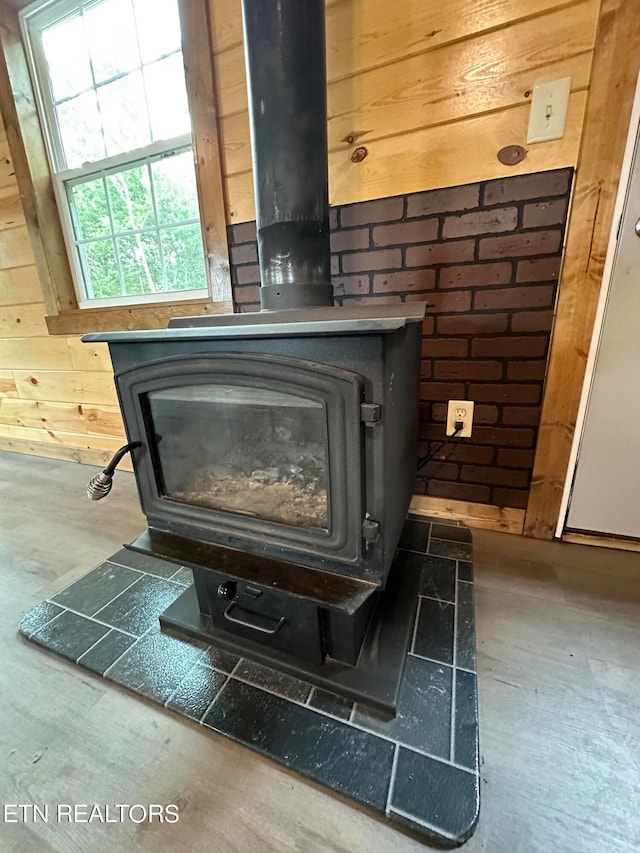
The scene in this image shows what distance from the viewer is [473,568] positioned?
1.23 m

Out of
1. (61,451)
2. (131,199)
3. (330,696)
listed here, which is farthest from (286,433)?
(61,451)

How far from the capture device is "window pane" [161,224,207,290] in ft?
5.61

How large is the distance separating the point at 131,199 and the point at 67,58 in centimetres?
73

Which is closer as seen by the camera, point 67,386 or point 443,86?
point 443,86

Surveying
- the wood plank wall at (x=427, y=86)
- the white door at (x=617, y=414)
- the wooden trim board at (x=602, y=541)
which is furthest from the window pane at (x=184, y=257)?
the wooden trim board at (x=602, y=541)

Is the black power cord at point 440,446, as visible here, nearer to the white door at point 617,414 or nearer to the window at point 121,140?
the white door at point 617,414

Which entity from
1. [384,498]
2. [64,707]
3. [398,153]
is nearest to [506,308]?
[398,153]

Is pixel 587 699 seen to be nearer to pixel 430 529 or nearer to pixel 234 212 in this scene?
pixel 430 529

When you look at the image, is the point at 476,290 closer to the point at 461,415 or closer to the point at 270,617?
the point at 461,415

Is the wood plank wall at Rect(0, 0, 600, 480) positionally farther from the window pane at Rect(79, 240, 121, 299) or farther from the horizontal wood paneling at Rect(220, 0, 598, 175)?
the window pane at Rect(79, 240, 121, 299)

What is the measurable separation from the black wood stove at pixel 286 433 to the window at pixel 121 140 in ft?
3.21

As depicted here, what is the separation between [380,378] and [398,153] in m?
0.94

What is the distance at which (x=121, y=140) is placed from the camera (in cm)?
177

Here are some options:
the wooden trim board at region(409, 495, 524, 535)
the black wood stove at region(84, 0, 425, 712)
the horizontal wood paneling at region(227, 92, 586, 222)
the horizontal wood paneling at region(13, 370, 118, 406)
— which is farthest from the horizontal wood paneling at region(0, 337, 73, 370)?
the wooden trim board at region(409, 495, 524, 535)
